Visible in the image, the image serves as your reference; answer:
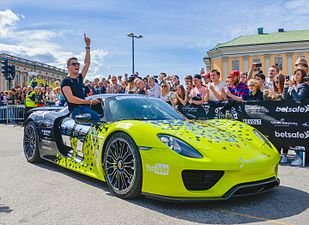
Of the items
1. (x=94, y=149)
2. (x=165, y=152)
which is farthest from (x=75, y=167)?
(x=165, y=152)

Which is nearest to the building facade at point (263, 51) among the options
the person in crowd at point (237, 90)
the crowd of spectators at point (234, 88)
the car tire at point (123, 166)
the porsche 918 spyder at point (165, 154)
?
the crowd of spectators at point (234, 88)

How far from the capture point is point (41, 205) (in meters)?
3.94

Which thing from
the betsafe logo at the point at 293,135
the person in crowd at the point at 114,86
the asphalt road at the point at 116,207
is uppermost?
the person in crowd at the point at 114,86

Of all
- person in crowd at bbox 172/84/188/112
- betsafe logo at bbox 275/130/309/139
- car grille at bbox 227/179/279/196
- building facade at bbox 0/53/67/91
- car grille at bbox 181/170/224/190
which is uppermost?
building facade at bbox 0/53/67/91

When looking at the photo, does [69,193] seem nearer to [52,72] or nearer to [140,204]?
[140,204]

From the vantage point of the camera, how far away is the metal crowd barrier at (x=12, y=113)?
54.7 ft

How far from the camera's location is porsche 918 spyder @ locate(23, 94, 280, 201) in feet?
11.9

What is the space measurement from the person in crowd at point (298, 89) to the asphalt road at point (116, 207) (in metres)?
1.87

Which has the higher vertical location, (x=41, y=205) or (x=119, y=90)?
(x=119, y=90)

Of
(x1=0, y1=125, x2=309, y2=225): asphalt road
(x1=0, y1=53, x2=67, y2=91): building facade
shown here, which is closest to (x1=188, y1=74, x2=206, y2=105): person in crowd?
(x1=0, y1=125, x2=309, y2=225): asphalt road

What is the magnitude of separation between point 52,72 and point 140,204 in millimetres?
112128

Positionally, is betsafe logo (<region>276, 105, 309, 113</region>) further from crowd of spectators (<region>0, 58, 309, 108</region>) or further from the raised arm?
the raised arm

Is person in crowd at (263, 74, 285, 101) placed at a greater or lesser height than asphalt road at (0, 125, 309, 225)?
greater

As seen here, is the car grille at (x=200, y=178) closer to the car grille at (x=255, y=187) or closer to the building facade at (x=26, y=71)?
the car grille at (x=255, y=187)
